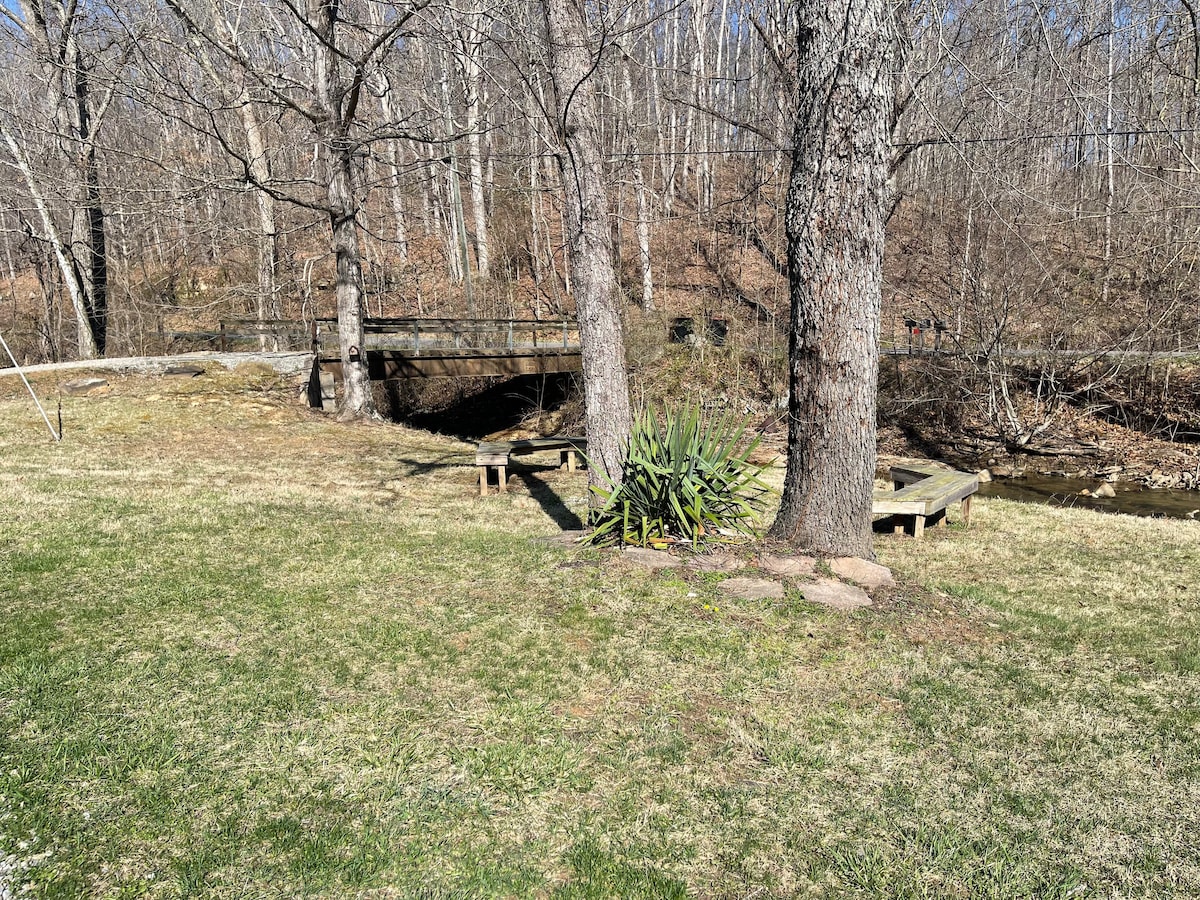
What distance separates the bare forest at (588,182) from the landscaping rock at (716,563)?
7.04 feet

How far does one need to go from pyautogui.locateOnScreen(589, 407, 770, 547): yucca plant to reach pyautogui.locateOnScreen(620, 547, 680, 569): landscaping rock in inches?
4.0

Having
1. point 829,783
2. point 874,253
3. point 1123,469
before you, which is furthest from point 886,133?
point 1123,469

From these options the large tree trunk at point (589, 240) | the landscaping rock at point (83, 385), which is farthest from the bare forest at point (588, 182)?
the landscaping rock at point (83, 385)

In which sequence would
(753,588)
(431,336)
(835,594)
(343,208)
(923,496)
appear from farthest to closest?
(431,336) < (343,208) < (923,496) < (753,588) < (835,594)

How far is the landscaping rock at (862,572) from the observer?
5.07 m

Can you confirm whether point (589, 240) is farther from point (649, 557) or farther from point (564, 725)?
point (564, 725)

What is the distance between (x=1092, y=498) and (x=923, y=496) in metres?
7.54

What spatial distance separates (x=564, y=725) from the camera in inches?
138

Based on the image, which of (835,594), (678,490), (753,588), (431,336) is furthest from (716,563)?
(431,336)

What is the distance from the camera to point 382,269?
25.5 metres

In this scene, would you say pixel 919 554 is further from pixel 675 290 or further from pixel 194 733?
pixel 675 290

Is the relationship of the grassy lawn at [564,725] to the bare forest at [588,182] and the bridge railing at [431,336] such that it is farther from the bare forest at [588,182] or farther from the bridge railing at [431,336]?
the bridge railing at [431,336]

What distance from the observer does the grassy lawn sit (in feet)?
8.60

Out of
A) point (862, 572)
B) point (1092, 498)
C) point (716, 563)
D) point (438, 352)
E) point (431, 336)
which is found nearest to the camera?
point (862, 572)
